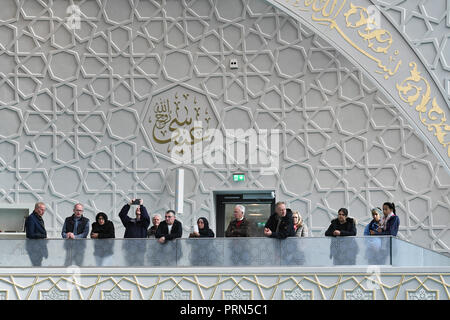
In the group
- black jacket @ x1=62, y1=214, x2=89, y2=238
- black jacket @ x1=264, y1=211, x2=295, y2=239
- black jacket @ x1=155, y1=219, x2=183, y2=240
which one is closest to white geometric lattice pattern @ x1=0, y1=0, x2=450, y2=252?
black jacket @ x1=62, y1=214, x2=89, y2=238

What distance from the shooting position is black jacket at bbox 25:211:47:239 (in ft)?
42.4

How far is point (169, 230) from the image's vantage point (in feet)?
42.5

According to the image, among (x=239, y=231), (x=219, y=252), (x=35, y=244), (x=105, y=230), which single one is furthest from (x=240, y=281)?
(x=35, y=244)

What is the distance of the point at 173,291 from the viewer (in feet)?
40.5

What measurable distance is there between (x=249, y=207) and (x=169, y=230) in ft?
17.1

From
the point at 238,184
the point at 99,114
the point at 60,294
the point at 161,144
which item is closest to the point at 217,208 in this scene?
the point at 238,184

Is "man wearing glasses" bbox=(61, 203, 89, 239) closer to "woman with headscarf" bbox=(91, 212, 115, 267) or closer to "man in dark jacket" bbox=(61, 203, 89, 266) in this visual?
"man in dark jacket" bbox=(61, 203, 89, 266)

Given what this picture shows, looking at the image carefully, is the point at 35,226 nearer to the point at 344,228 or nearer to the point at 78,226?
the point at 78,226

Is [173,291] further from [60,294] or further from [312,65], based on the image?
[312,65]

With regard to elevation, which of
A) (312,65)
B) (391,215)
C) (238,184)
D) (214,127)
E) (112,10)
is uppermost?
(112,10)

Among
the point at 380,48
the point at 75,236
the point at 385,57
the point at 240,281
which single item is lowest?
the point at 240,281

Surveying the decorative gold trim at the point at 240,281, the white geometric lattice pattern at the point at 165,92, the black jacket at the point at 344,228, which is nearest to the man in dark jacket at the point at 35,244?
the decorative gold trim at the point at 240,281

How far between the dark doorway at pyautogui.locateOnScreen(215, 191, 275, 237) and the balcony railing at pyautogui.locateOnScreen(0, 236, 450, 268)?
5129 mm

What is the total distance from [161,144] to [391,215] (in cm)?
634
